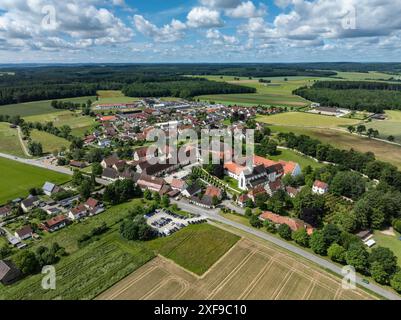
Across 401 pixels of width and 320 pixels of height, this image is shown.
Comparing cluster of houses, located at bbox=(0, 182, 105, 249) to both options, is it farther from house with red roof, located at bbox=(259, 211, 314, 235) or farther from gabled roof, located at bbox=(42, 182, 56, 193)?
house with red roof, located at bbox=(259, 211, 314, 235)

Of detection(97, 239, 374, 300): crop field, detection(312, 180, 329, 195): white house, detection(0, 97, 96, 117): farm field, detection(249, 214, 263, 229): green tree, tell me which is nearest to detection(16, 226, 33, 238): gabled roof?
detection(97, 239, 374, 300): crop field

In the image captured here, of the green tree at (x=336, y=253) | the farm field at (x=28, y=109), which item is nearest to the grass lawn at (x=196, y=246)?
the green tree at (x=336, y=253)

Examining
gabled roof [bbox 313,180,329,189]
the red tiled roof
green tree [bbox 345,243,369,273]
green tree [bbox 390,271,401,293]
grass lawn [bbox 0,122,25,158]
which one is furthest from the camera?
grass lawn [bbox 0,122,25,158]

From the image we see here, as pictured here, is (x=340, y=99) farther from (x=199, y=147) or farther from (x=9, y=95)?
(x=9, y=95)

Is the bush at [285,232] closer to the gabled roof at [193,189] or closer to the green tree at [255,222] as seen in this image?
the green tree at [255,222]
